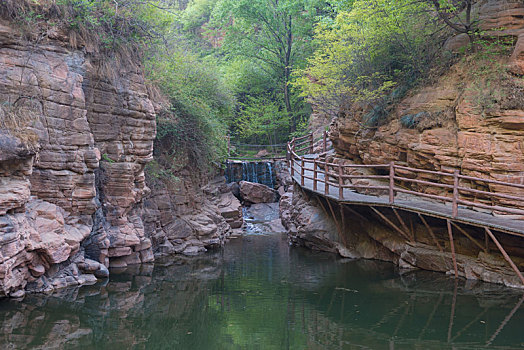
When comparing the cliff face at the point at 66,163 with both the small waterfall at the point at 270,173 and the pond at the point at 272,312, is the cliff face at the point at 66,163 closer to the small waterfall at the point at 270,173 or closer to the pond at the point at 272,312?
the pond at the point at 272,312

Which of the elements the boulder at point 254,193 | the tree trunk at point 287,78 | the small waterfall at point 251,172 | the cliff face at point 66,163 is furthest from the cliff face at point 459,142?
the tree trunk at point 287,78

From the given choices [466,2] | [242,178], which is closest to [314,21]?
[242,178]

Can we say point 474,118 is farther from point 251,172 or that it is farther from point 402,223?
point 251,172

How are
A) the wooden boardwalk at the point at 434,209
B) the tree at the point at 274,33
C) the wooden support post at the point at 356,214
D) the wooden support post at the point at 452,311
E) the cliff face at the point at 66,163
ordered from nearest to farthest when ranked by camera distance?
the wooden support post at the point at 452,311, the cliff face at the point at 66,163, the wooden boardwalk at the point at 434,209, the wooden support post at the point at 356,214, the tree at the point at 274,33

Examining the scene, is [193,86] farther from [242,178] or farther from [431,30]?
[431,30]

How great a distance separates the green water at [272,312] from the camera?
7.84 m

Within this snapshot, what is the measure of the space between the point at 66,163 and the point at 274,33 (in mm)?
20189

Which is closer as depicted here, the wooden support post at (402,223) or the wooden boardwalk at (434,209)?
the wooden boardwalk at (434,209)

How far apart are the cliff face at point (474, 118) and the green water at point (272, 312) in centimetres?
289

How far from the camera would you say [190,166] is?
1703 centimetres

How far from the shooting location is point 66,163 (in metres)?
11.1

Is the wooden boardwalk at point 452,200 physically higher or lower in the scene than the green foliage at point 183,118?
lower

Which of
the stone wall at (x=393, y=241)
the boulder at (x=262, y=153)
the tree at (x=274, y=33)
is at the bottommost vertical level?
the stone wall at (x=393, y=241)

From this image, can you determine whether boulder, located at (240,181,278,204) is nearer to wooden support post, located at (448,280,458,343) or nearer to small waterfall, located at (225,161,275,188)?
small waterfall, located at (225,161,275,188)
